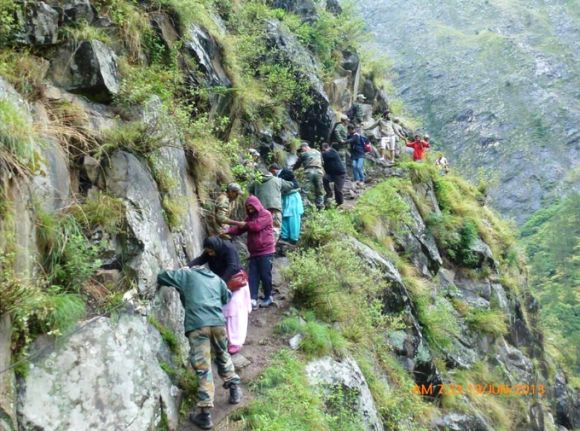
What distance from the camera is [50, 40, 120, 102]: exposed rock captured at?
23.2ft

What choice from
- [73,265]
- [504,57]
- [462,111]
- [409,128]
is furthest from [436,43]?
[73,265]

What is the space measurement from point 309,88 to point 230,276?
9681 mm

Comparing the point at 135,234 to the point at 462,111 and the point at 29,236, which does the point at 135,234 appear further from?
the point at 462,111

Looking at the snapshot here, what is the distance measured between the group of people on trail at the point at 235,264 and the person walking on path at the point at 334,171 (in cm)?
2

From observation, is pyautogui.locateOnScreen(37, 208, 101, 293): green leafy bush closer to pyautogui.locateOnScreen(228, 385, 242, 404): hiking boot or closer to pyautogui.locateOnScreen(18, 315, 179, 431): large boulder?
pyautogui.locateOnScreen(18, 315, 179, 431): large boulder

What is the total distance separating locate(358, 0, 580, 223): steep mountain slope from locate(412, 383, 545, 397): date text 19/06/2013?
134 feet

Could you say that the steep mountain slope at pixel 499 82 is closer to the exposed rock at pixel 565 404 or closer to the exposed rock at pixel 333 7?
the exposed rock at pixel 333 7

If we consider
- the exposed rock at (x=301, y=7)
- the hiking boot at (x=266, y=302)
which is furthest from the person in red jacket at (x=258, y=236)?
the exposed rock at (x=301, y=7)

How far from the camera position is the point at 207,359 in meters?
5.78

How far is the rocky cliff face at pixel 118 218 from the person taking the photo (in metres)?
4.75

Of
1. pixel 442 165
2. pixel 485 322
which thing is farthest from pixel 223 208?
pixel 442 165

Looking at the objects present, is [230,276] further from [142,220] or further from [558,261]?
[558,261]

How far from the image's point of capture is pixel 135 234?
6.32m

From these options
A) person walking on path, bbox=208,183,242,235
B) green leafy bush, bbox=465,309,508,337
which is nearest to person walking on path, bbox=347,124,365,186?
green leafy bush, bbox=465,309,508,337
